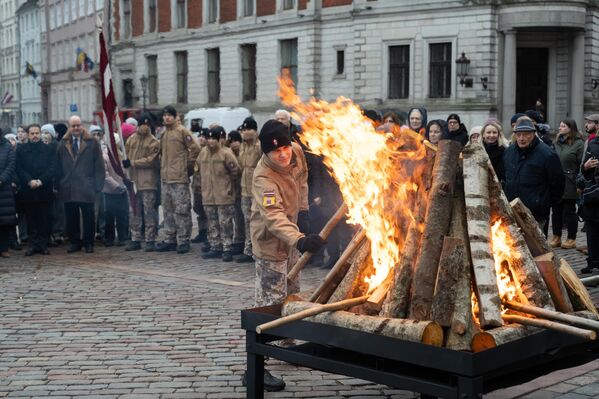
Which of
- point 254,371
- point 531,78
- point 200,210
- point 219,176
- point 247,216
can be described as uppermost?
point 531,78

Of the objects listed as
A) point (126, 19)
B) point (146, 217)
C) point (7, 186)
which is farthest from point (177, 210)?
point (126, 19)

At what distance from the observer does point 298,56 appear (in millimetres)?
39688

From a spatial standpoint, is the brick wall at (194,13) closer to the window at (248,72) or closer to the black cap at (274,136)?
the window at (248,72)

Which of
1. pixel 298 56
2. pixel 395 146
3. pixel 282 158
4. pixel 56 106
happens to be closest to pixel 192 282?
pixel 282 158

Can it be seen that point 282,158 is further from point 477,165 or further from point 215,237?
point 215,237

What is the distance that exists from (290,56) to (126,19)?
58.1 feet

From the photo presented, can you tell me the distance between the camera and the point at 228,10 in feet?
148

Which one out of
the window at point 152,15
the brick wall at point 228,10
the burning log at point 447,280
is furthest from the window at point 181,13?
the burning log at point 447,280

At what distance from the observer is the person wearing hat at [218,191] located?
13.9m

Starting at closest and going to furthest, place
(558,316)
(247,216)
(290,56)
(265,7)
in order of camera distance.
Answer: (558,316) → (247,216) → (290,56) → (265,7)

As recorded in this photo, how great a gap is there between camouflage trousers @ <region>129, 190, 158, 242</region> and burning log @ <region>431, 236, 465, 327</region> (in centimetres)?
1018

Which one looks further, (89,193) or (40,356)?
(89,193)

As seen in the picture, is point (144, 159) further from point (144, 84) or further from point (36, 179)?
point (144, 84)

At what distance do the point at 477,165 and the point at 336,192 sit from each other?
6943 millimetres
